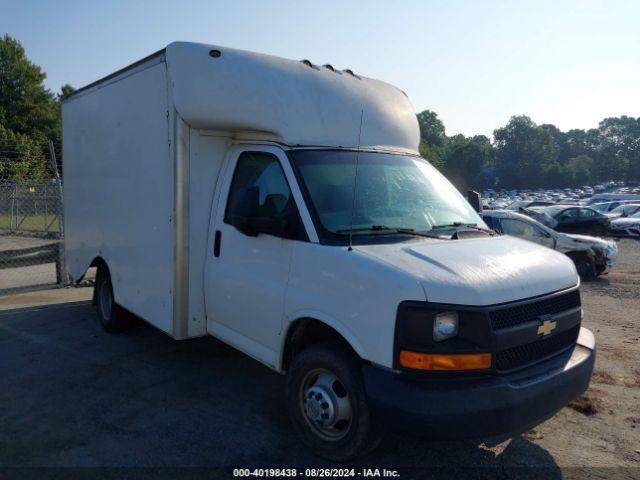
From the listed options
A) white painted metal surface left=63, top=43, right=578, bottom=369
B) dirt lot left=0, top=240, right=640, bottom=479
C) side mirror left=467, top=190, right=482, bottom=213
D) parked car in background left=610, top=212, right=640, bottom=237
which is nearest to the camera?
white painted metal surface left=63, top=43, right=578, bottom=369

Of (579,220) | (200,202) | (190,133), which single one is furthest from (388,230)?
(579,220)

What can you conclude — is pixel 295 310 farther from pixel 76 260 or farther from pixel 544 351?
pixel 76 260

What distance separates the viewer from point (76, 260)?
710 cm

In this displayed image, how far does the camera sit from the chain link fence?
9.09 metres

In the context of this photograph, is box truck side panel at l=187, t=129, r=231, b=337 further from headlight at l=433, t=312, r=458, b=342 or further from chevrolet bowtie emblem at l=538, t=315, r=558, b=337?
chevrolet bowtie emblem at l=538, t=315, r=558, b=337

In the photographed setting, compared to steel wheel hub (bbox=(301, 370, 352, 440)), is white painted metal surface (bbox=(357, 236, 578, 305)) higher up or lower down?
higher up

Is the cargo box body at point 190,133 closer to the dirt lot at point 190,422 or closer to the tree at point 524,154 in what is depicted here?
the dirt lot at point 190,422

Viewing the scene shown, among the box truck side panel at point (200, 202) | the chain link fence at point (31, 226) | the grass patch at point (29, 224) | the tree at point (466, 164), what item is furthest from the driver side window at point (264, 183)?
the tree at point (466, 164)

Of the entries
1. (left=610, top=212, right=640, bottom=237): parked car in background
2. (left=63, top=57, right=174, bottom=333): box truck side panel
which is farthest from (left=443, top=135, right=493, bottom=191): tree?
(left=63, top=57, right=174, bottom=333): box truck side panel

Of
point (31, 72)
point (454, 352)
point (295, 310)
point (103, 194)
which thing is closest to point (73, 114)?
point (103, 194)

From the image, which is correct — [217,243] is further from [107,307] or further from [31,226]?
[31,226]

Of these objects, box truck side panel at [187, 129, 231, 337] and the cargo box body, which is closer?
the cargo box body

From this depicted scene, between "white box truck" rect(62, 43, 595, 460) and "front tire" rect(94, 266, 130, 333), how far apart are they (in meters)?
0.68

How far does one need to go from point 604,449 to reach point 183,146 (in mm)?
4181
